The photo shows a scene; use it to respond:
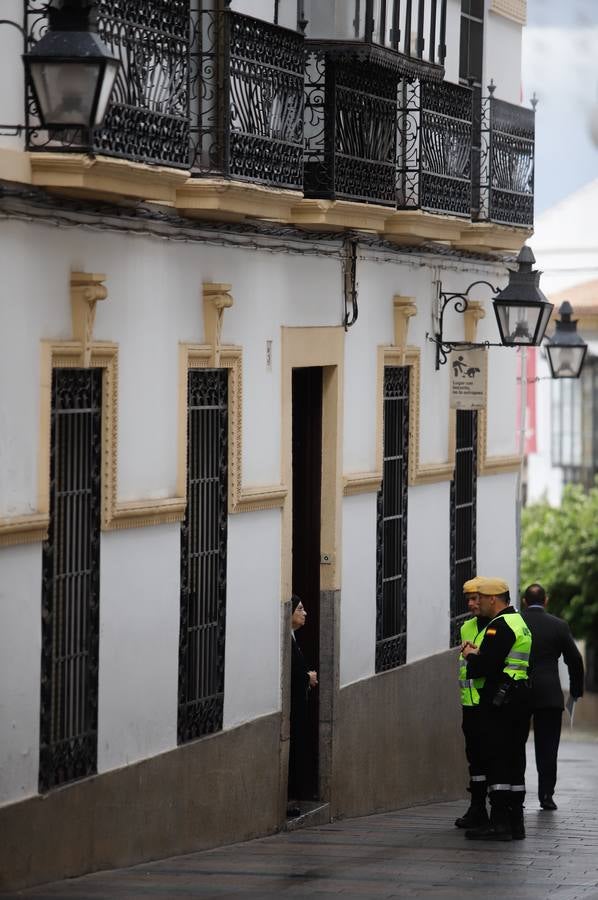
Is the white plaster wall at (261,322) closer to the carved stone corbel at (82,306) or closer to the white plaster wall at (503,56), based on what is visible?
the carved stone corbel at (82,306)

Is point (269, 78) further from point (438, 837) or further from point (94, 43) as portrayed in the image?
point (438, 837)

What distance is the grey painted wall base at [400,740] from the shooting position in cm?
1402

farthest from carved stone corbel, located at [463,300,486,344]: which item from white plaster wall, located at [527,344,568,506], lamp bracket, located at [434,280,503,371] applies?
white plaster wall, located at [527,344,568,506]

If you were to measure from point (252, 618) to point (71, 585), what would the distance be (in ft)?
8.05

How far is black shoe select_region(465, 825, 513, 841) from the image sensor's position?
12062mm

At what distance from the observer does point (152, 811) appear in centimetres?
1073

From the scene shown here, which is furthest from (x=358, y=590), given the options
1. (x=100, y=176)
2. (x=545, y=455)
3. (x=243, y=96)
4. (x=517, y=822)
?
(x=545, y=455)

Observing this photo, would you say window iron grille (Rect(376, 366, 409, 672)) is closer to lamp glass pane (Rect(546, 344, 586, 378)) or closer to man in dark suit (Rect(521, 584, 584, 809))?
man in dark suit (Rect(521, 584, 584, 809))

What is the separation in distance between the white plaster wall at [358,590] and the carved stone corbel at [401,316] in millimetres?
1191

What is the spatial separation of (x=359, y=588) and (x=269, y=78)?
402cm

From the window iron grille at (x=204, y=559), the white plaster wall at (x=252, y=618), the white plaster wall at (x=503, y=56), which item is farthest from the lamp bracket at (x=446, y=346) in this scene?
the window iron grille at (x=204, y=559)

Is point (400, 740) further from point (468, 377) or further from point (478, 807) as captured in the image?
point (468, 377)

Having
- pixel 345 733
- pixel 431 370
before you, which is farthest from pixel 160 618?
pixel 431 370

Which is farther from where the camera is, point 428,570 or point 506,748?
point 428,570
